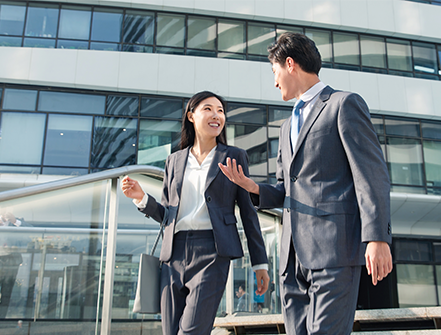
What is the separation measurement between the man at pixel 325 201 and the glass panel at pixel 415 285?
49.5 feet

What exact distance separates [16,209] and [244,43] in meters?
13.1

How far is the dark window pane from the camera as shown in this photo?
50.4 ft

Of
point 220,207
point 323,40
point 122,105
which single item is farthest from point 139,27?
point 220,207

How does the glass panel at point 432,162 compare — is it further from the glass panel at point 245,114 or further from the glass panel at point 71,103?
the glass panel at point 71,103

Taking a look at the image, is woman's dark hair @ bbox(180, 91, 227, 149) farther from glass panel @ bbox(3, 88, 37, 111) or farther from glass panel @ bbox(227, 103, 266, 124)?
glass panel @ bbox(3, 88, 37, 111)

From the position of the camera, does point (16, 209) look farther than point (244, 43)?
No

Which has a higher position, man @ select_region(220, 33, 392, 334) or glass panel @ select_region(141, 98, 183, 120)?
glass panel @ select_region(141, 98, 183, 120)

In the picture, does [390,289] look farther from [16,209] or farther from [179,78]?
[16,209]

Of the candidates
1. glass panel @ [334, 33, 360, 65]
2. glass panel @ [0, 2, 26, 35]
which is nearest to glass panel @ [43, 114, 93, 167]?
glass panel @ [0, 2, 26, 35]

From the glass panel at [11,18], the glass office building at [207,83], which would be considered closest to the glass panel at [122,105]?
the glass office building at [207,83]

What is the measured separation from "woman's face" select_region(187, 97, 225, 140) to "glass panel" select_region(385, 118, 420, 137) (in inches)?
555

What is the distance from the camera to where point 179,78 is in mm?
14023

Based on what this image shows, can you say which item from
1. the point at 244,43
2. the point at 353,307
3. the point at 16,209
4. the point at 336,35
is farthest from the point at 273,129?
the point at 353,307

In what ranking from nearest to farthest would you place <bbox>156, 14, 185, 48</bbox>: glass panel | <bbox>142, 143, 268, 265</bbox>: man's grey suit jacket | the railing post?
<bbox>142, 143, 268, 265</bbox>: man's grey suit jacket → the railing post → <bbox>156, 14, 185, 48</bbox>: glass panel
